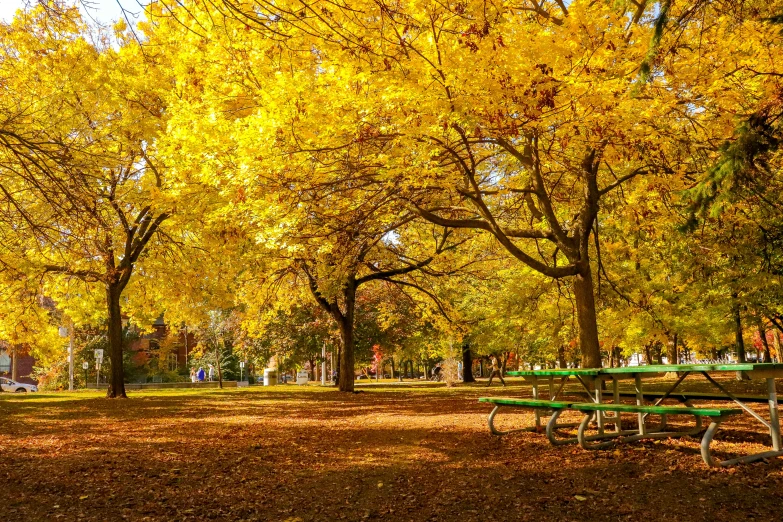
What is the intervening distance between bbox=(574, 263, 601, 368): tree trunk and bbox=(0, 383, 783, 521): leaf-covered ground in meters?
1.59

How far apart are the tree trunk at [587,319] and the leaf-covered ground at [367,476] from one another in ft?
5.21

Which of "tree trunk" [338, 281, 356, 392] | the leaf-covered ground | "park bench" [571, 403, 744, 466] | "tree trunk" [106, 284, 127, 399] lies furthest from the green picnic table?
"tree trunk" [106, 284, 127, 399]

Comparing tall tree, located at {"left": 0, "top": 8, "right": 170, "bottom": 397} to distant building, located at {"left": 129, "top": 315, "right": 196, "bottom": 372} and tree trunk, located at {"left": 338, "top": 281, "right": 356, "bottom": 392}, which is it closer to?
tree trunk, located at {"left": 338, "top": 281, "right": 356, "bottom": 392}

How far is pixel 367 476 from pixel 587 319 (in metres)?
5.21

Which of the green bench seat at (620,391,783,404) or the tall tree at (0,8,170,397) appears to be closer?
the green bench seat at (620,391,783,404)

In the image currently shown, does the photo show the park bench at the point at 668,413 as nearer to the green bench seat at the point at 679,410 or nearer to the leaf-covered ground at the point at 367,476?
the green bench seat at the point at 679,410

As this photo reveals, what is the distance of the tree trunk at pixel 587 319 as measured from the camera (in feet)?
31.2

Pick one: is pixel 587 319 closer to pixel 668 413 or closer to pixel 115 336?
pixel 668 413

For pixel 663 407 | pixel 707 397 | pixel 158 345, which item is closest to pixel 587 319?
pixel 707 397

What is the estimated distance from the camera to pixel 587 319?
9586 mm

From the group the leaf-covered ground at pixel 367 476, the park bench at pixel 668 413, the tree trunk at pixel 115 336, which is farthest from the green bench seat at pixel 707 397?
the tree trunk at pixel 115 336

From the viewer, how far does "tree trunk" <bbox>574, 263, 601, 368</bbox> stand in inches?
375

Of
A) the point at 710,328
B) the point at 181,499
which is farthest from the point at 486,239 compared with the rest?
the point at 710,328

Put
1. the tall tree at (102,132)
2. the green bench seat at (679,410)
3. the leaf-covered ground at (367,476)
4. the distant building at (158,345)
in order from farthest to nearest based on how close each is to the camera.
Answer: the distant building at (158,345) < the tall tree at (102,132) < the green bench seat at (679,410) < the leaf-covered ground at (367,476)
